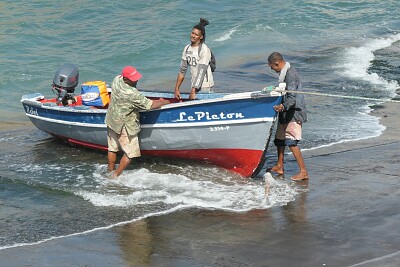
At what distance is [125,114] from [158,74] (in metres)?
11.0

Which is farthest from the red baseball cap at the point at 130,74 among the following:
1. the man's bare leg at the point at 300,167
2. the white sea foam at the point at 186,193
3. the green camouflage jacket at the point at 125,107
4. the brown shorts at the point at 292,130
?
the man's bare leg at the point at 300,167

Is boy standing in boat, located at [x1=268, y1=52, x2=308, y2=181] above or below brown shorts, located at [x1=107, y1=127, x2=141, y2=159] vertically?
above

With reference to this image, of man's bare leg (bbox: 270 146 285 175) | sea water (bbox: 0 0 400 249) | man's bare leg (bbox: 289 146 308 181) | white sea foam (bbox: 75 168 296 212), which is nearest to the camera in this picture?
white sea foam (bbox: 75 168 296 212)

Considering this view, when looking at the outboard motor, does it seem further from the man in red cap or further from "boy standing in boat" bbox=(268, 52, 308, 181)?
"boy standing in boat" bbox=(268, 52, 308, 181)

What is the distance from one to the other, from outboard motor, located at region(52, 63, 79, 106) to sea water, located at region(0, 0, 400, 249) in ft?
2.51

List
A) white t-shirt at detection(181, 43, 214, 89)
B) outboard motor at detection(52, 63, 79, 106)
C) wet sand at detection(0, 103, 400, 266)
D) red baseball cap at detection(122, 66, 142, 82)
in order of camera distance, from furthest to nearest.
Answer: outboard motor at detection(52, 63, 79, 106) → white t-shirt at detection(181, 43, 214, 89) → red baseball cap at detection(122, 66, 142, 82) → wet sand at detection(0, 103, 400, 266)

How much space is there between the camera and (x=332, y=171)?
1056 cm

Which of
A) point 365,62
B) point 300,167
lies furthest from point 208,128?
point 365,62

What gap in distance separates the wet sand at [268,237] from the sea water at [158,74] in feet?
1.16

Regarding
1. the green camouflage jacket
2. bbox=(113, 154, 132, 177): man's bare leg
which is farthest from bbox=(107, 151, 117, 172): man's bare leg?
the green camouflage jacket

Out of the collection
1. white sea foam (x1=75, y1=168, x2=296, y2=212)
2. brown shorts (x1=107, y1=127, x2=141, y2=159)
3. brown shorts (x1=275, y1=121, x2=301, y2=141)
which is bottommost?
white sea foam (x1=75, y1=168, x2=296, y2=212)

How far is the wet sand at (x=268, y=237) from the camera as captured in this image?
751 centimetres

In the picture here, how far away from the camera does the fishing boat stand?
1013cm

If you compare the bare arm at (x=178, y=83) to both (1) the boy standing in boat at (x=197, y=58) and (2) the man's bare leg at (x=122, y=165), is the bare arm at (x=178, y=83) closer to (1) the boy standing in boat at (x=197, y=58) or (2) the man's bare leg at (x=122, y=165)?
(1) the boy standing in boat at (x=197, y=58)
